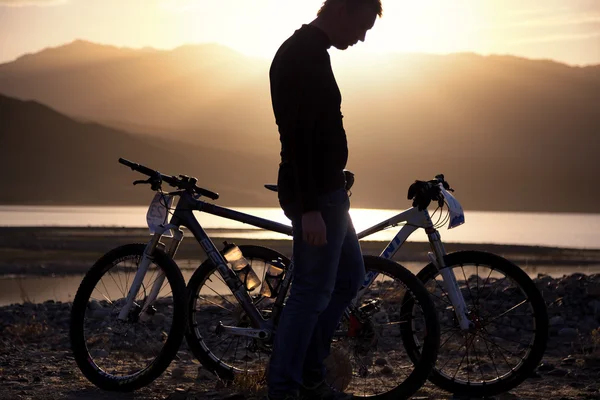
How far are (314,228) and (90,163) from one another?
399 ft

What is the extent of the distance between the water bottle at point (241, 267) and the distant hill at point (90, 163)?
10051 centimetres

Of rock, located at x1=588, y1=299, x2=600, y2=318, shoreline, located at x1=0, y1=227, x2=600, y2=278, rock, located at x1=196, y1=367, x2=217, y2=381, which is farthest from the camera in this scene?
shoreline, located at x1=0, y1=227, x2=600, y2=278

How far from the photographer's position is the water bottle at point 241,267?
5.90 meters

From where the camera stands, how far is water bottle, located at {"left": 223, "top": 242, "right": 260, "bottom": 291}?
5.90 m

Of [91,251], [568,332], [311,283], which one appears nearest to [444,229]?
[91,251]

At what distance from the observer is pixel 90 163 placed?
123 metres

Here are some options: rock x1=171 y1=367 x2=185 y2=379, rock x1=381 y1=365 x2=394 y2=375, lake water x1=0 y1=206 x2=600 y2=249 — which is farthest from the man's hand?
lake water x1=0 y1=206 x2=600 y2=249

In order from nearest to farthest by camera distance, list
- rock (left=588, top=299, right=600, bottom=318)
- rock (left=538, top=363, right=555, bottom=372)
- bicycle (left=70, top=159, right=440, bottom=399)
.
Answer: bicycle (left=70, top=159, right=440, bottom=399), rock (left=538, top=363, right=555, bottom=372), rock (left=588, top=299, right=600, bottom=318)

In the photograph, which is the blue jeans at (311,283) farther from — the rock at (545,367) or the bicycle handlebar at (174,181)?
the rock at (545,367)

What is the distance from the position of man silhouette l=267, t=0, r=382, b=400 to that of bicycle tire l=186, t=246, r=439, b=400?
729 millimetres

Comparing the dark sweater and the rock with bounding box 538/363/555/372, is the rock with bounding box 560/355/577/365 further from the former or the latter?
the dark sweater

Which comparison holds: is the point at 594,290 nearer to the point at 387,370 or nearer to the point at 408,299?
the point at 387,370

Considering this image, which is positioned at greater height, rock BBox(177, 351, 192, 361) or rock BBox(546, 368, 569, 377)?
rock BBox(546, 368, 569, 377)

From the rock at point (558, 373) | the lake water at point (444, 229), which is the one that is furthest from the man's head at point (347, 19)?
the lake water at point (444, 229)
